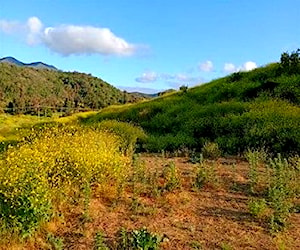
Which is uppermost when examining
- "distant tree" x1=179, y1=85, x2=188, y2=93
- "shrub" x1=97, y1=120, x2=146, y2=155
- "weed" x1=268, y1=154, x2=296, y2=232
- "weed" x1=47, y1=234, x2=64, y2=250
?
"distant tree" x1=179, y1=85, x2=188, y2=93

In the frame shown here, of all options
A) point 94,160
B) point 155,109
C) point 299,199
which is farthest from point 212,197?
point 155,109

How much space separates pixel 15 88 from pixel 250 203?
105m

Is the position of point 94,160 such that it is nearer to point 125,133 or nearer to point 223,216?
point 223,216

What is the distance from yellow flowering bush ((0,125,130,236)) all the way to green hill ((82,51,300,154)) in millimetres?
5251

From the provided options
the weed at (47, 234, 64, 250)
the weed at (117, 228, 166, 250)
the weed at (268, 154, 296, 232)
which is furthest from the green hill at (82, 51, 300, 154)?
the weed at (47, 234, 64, 250)

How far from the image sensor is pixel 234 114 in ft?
52.2

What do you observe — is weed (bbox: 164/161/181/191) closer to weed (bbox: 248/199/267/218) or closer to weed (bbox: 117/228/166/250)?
weed (bbox: 248/199/267/218)

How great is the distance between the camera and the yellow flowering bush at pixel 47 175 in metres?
5.88

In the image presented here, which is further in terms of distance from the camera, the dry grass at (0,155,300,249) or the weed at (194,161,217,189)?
the weed at (194,161,217,189)

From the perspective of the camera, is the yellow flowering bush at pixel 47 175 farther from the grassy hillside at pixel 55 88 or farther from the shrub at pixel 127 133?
the grassy hillside at pixel 55 88

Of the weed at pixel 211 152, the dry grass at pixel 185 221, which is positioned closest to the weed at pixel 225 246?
the dry grass at pixel 185 221

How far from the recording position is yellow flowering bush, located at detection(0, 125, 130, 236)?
231 inches

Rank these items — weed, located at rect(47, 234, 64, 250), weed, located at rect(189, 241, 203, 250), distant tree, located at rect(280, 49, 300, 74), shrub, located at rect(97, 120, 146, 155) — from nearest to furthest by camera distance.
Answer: weed, located at rect(47, 234, 64, 250)
weed, located at rect(189, 241, 203, 250)
shrub, located at rect(97, 120, 146, 155)
distant tree, located at rect(280, 49, 300, 74)

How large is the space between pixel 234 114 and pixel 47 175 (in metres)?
10.3
